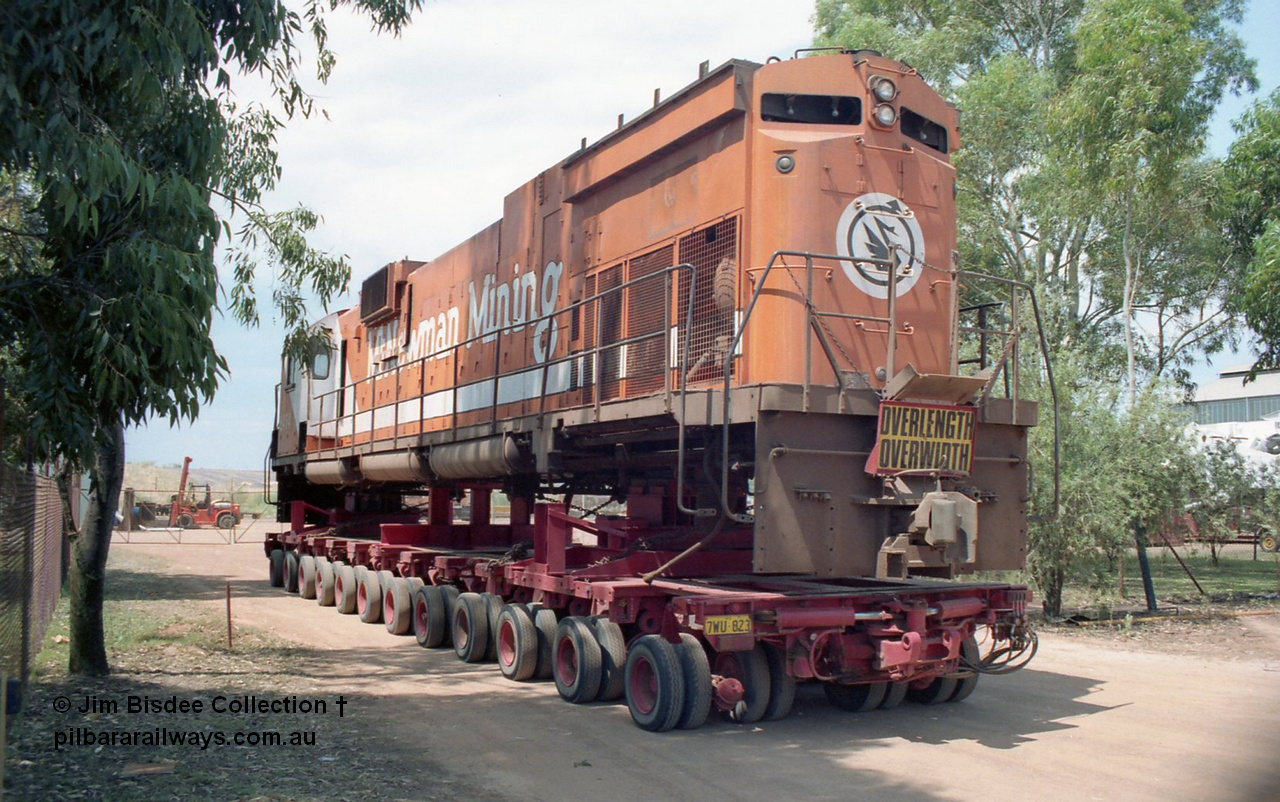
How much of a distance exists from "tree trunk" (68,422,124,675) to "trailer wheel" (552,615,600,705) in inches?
186

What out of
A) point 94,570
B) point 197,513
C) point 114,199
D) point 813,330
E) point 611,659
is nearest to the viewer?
point 114,199

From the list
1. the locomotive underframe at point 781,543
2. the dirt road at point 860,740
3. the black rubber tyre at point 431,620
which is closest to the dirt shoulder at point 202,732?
the dirt road at point 860,740

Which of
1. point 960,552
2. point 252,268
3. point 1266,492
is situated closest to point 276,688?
point 252,268

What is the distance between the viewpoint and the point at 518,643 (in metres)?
11.4

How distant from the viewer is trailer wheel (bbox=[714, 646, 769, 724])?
912 centimetres

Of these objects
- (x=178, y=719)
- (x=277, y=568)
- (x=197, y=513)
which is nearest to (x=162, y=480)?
(x=197, y=513)

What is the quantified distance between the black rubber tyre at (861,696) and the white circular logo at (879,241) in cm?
362

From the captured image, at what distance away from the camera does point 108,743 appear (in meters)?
8.01

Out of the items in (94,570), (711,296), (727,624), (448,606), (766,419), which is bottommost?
(448,606)

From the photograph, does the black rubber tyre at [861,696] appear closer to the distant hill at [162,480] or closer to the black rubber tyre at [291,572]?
the black rubber tyre at [291,572]

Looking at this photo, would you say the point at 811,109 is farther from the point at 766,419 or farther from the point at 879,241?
the point at 766,419

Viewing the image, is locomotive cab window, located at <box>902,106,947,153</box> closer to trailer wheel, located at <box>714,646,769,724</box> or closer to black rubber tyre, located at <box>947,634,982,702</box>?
black rubber tyre, located at <box>947,634,982,702</box>

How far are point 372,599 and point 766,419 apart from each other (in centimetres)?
1029

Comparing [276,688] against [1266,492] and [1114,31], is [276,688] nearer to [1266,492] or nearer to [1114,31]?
[1266,492]
